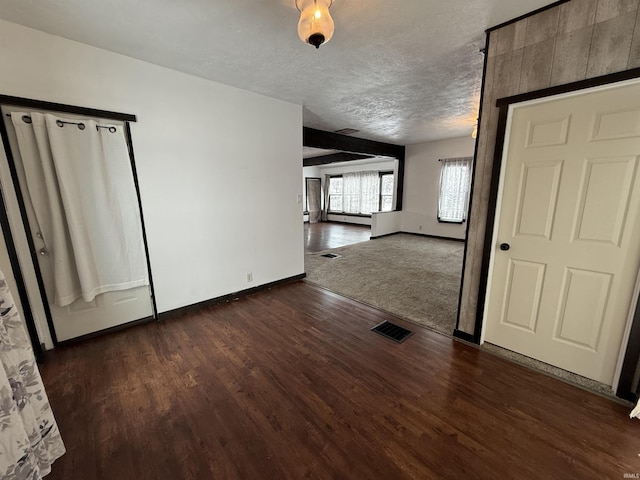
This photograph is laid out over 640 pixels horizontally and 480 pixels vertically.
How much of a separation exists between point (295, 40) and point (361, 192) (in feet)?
26.3

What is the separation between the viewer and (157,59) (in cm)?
240

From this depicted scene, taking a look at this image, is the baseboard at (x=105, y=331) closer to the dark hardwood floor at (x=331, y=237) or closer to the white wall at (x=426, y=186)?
the dark hardwood floor at (x=331, y=237)

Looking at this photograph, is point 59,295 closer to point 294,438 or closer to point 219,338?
point 219,338

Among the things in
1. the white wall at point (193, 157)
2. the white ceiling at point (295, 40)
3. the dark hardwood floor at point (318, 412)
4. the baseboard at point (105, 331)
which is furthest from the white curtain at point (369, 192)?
the baseboard at point (105, 331)

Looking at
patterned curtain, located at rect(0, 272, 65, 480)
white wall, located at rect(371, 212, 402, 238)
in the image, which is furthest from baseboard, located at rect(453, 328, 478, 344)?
white wall, located at rect(371, 212, 402, 238)

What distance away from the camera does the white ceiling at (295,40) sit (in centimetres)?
173

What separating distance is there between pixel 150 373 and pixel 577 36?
155 inches

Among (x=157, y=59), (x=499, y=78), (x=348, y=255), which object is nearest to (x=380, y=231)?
(x=348, y=255)

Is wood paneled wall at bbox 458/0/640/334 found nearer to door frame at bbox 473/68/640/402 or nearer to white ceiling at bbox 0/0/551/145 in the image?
door frame at bbox 473/68/640/402

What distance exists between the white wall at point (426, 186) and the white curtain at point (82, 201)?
6.89 metres

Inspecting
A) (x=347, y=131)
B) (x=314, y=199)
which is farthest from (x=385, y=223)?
(x=314, y=199)

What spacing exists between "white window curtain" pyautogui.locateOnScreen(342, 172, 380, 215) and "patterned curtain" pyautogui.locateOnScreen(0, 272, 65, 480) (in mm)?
9219

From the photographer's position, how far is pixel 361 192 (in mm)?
9906

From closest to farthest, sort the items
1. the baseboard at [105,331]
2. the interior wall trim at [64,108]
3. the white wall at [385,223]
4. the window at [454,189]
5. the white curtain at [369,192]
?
the interior wall trim at [64,108]
the baseboard at [105,331]
the window at [454,189]
the white wall at [385,223]
the white curtain at [369,192]
